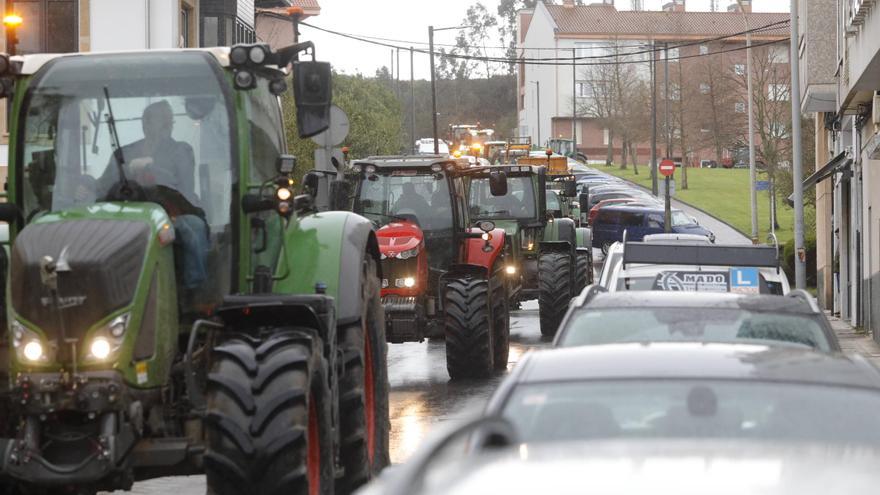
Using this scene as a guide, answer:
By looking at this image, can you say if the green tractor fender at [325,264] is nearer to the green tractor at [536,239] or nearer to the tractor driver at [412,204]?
the tractor driver at [412,204]

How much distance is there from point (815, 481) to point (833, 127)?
3088cm

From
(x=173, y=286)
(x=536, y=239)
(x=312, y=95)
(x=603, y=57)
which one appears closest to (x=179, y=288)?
(x=173, y=286)

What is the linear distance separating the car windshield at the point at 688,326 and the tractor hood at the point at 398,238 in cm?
900

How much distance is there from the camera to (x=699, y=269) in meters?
15.9

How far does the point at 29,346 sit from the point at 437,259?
11.2 metres

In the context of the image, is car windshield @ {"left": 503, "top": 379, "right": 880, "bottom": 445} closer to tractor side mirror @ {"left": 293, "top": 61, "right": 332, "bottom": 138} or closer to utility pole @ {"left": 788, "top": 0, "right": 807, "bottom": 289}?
tractor side mirror @ {"left": 293, "top": 61, "right": 332, "bottom": 138}

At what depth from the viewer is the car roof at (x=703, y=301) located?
8.33 m

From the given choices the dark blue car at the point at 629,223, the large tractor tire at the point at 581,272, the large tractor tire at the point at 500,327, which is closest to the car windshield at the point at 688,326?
the large tractor tire at the point at 500,327

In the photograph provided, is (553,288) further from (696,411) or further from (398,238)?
(696,411)

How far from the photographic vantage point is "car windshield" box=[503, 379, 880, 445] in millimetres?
5180

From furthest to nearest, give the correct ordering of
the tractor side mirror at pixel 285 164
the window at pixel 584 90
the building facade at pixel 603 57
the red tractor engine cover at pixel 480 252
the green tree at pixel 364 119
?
the window at pixel 584 90 < the building facade at pixel 603 57 < the green tree at pixel 364 119 < the red tractor engine cover at pixel 480 252 < the tractor side mirror at pixel 285 164

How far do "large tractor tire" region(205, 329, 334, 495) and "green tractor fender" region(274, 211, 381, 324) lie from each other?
147 cm

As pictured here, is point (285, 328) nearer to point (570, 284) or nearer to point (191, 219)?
point (191, 219)

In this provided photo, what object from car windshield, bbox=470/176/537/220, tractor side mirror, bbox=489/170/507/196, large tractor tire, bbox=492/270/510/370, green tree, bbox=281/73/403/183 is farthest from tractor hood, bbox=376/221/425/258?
green tree, bbox=281/73/403/183
